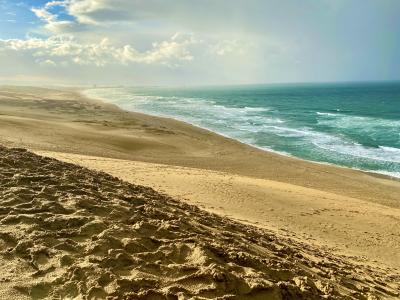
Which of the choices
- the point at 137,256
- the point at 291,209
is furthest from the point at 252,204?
the point at 137,256

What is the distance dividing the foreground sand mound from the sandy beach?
4 centimetres

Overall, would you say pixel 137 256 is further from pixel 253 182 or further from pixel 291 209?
pixel 253 182

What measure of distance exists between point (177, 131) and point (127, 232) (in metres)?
27.4

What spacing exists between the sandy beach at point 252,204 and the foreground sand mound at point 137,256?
4cm

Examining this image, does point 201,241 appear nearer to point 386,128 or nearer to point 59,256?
point 59,256

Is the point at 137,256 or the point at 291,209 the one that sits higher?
the point at 137,256

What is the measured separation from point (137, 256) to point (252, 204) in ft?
25.6

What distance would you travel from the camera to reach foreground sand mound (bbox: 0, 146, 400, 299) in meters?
4.38

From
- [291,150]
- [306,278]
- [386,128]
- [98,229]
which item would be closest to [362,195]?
[291,150]

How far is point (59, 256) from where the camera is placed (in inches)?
190

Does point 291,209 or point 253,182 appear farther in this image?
point 253,182

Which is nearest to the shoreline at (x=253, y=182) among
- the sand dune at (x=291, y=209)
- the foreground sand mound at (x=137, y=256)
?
the sand dune at (x=291, y=209)

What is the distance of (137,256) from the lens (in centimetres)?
501

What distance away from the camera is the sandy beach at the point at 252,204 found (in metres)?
5.22
